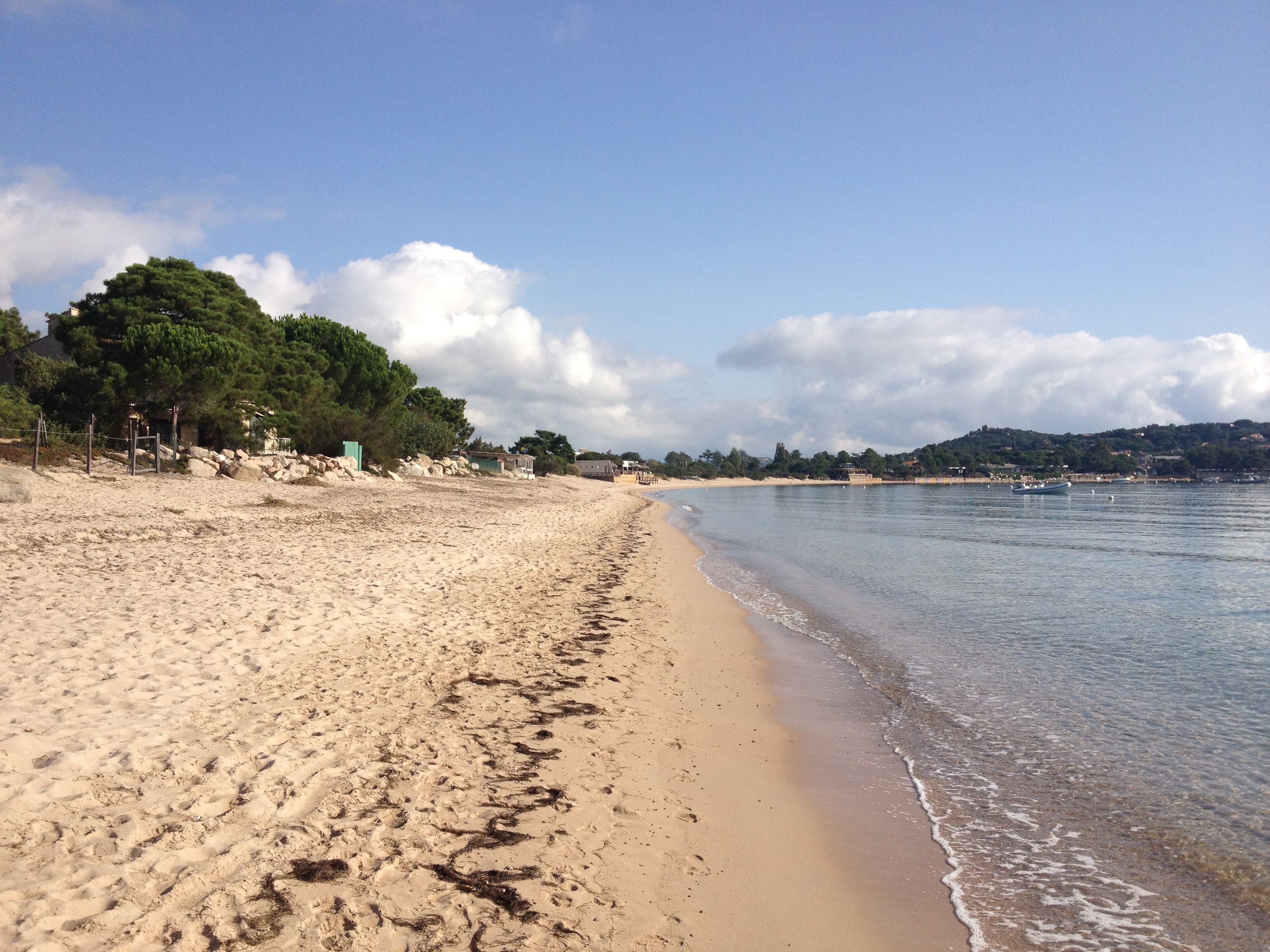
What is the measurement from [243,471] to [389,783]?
28196mm

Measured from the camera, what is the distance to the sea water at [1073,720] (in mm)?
4473

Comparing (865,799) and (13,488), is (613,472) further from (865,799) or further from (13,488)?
(865,799)

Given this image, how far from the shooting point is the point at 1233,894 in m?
4.58

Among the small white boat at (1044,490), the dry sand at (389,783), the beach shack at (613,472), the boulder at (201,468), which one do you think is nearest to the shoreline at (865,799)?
the dry sand at (389,783)

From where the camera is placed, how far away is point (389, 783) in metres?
4.79

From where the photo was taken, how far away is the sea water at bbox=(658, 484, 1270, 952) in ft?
14.7

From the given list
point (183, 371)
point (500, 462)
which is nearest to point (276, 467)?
point (183, 371)

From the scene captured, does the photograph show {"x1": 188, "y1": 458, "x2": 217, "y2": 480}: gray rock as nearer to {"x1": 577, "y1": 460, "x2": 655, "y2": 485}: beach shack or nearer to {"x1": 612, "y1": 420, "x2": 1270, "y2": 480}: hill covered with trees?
{"x1": 577, "y1": 460, "x2": 655, "y2": 485}: beach shack

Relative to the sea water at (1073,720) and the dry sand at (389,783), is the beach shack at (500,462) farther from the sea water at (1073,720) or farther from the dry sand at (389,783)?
the dry sand at (389,783)

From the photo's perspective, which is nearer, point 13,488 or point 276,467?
point 13,488

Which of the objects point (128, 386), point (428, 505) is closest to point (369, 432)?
point (128, 386)

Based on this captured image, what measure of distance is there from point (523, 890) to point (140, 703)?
11.9 feet

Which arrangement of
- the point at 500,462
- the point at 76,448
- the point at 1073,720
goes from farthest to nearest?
the point at 500,462 → the point at 76,448 → the point at 1073,720

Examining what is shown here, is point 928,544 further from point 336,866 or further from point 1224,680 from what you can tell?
point 336,866
